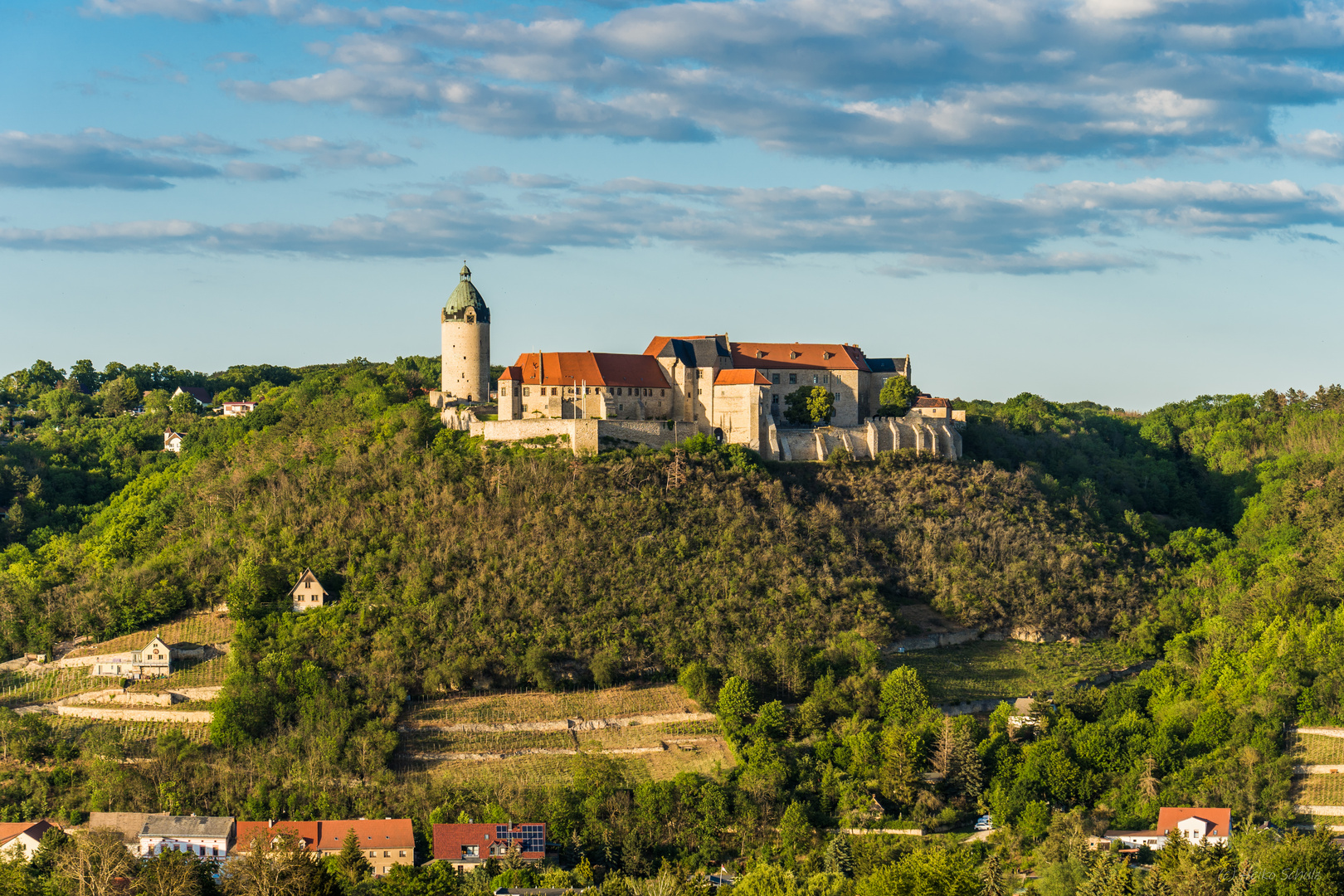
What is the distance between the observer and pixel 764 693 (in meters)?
61.8

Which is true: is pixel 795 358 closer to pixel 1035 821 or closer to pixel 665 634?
pixel 665 634

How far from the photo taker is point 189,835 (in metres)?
50.7

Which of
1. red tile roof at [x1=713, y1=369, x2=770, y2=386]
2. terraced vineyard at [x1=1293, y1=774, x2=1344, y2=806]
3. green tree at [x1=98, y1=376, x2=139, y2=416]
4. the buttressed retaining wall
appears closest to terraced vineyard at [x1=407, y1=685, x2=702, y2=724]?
the buttressed retaining wall

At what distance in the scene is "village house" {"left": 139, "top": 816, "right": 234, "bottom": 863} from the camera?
50.1 metres

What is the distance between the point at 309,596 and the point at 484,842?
17.1m

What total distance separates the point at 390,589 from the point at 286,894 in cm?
2208

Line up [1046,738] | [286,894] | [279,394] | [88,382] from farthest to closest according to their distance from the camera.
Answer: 1. [88,382]
2. [279,394]
3. [1046,738]
4. [286,894]

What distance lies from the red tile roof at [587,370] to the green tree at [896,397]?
13330 mm

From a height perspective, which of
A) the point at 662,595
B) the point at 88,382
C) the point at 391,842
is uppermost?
the point at 88,382

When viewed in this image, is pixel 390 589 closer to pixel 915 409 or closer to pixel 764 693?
pixel 764 693

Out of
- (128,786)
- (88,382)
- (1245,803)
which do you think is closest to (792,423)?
(1245,803)

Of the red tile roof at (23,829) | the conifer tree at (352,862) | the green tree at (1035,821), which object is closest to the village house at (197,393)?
the red tile roof at (23,829)

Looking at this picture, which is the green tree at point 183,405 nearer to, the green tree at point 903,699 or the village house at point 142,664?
the village house at point 142,664

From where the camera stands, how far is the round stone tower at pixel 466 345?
73750 mm
